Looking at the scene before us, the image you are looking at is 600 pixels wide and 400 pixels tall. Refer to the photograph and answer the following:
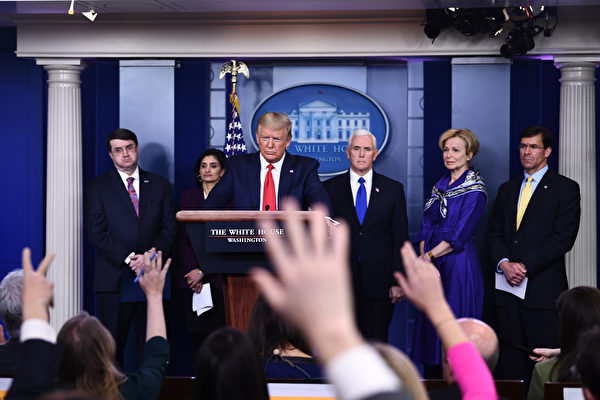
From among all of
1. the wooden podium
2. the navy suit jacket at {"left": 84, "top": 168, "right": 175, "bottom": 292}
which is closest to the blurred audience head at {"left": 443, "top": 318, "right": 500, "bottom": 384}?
the wooden podium

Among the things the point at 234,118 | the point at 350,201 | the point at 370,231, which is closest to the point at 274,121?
the point at 350,201

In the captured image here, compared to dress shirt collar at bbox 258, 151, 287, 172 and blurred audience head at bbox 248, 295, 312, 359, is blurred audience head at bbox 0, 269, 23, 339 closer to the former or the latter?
blurred audience head at bbox 248, 295, 312, 359

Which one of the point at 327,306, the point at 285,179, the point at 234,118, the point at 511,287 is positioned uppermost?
the point at 234,118

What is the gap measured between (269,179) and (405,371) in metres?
3.19

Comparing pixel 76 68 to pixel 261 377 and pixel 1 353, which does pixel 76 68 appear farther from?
pixel 261 377

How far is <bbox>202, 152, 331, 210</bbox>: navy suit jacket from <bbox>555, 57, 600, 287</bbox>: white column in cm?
210

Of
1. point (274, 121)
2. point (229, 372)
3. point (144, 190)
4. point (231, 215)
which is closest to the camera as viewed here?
point (229, 372)

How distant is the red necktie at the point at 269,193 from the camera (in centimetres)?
448

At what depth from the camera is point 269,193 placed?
4.48 meters

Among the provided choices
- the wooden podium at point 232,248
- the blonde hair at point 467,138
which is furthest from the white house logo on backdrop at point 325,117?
the wooden podium at point 232,248

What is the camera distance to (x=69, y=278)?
591cm

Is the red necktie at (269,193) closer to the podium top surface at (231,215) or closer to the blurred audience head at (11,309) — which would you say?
the podium top surface at (231,215)

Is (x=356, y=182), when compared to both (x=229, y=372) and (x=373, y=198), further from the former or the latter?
(x=229, y=372)

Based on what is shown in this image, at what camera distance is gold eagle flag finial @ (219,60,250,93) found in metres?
5.77
